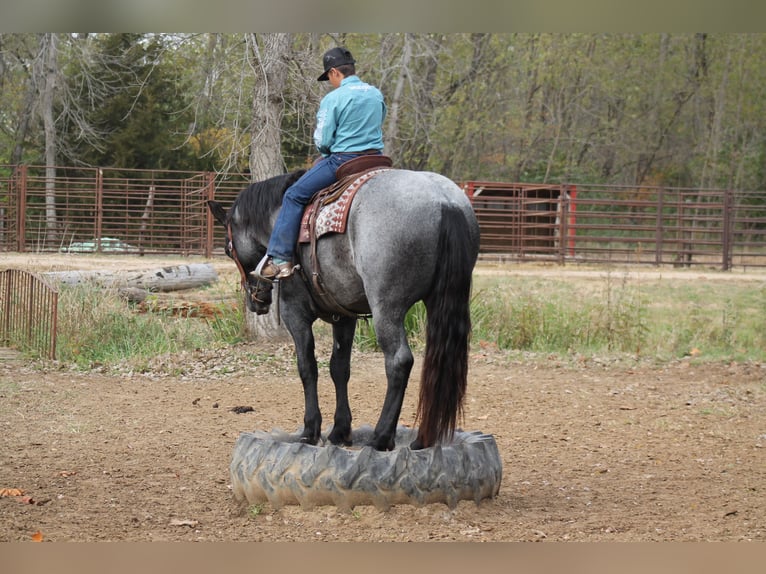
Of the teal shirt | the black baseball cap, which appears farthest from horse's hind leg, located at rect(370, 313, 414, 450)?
the black baseball cap

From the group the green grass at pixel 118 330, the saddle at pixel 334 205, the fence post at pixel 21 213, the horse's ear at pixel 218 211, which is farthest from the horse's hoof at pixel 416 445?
the fence post at pixel 21 213

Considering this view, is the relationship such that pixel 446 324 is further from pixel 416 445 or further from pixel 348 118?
pixel 348 118

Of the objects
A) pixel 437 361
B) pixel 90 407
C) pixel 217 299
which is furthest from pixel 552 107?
pixel 437 361

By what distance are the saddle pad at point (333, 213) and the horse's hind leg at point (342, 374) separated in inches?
29.4

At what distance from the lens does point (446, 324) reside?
15.0 ft

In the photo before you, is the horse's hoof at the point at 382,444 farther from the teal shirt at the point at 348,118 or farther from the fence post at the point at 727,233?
the fence post at the point at 727,233

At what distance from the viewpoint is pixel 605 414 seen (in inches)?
310

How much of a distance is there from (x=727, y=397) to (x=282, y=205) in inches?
213

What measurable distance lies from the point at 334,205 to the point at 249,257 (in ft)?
3.30

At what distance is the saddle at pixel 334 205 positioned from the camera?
4820 mm

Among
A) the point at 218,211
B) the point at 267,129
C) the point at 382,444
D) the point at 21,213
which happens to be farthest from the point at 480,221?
the point at 382,444

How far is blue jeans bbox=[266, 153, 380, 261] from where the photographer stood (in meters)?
5.08

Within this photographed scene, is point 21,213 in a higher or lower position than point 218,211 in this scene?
lower

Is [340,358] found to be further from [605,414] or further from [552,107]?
[552,107]
